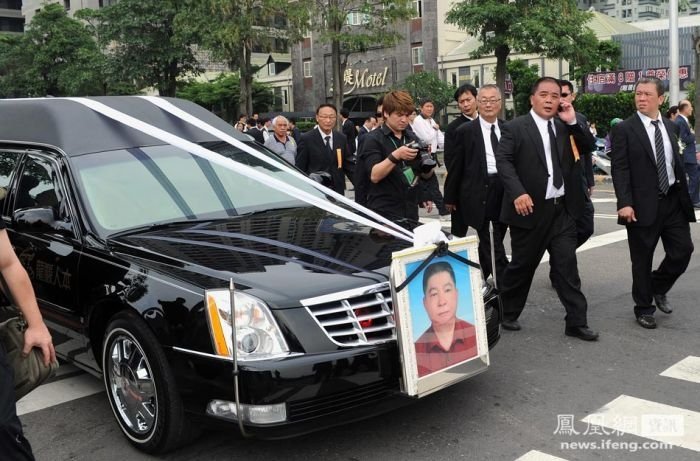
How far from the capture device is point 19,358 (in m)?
2.50

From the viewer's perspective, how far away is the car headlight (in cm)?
331

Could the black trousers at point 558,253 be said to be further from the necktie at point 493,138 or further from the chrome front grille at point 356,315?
the chrome front grille at point 356,315

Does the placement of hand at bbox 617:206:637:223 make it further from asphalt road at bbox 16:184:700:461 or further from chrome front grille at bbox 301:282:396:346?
chrome front grille at bbox 301:282:396:346

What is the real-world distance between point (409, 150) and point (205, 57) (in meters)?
51.3

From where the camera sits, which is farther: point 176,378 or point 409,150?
point 409,150

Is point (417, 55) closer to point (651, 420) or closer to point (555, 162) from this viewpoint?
point (555, 162)

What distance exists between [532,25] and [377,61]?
25.3 metres

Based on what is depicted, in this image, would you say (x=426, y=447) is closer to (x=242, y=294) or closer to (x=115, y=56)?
(x=242, y=294)

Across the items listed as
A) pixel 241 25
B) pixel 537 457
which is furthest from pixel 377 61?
pixel 537 457

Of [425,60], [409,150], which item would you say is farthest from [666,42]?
[409,150]

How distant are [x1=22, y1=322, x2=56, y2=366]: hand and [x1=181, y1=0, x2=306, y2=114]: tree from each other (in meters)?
26.0

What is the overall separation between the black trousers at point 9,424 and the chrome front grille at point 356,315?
1365mm

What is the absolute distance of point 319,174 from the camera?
18.5ft

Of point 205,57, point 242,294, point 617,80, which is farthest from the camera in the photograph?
point 205,57
